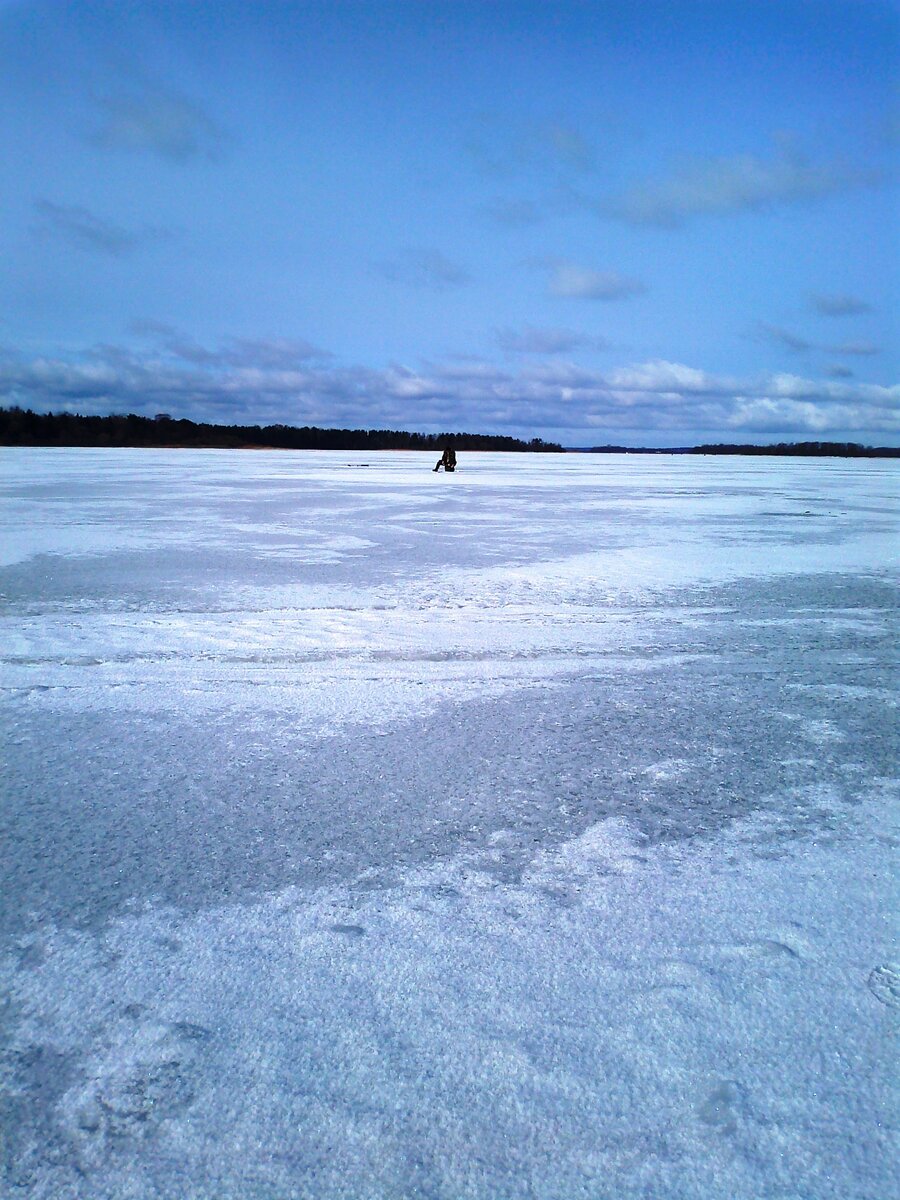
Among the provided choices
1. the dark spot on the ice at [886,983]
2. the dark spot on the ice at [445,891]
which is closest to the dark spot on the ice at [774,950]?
the dark spot on the ice at [886,983]

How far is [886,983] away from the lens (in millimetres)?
2023

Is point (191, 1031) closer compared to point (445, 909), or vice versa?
point (191, 1031)

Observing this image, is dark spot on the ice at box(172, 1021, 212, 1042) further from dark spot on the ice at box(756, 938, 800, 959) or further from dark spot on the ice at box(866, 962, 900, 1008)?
dark spot on the ice at box(866, 962, 900, 1008)

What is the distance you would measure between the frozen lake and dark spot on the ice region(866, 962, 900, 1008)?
1 cm

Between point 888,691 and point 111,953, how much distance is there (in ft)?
13.1

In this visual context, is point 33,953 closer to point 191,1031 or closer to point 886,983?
point 191,1031

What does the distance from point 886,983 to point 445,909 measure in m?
1.16

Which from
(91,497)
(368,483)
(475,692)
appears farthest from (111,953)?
(368,483)

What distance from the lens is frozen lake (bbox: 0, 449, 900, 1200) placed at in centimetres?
158

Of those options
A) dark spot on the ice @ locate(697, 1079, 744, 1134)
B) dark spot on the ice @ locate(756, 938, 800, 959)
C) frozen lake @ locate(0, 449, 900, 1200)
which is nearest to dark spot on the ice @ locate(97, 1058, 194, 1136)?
frozen lake @ locate(0, 449, 900, 1200)

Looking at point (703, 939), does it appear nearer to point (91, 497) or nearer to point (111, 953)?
point (111, 953)

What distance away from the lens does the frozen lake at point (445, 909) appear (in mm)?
1585

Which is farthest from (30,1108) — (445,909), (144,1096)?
(445,909)

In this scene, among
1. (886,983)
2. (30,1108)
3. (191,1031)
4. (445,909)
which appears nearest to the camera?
(30,1108)
